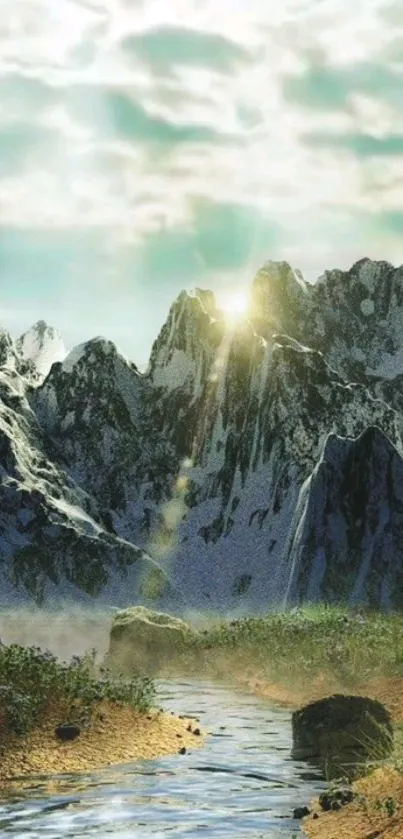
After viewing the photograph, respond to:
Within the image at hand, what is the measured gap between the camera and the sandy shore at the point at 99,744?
22938 millimetres

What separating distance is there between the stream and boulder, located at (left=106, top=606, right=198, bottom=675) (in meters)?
24.7

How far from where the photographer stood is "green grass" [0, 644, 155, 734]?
24594 mm

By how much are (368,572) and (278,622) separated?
116ft

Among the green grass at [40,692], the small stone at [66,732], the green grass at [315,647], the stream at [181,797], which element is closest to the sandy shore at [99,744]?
the small stone at [66,732]

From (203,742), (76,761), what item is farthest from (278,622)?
(76,761)

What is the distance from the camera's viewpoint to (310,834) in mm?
17094

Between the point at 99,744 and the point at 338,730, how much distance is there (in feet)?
17.3

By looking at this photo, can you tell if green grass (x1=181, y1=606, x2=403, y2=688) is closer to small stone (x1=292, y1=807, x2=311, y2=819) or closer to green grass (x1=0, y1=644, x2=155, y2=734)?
green grass (x1=0, y1=644, x2=155, y2=734)

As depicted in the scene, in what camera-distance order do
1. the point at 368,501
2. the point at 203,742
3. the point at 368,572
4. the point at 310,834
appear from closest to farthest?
the point at 310,834 → the point at 203,742 → the point at 368,572 → the point at 368,501

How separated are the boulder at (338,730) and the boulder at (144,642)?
2705 cm

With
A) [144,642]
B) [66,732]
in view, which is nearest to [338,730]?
[66,732]

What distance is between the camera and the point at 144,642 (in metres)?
54.7

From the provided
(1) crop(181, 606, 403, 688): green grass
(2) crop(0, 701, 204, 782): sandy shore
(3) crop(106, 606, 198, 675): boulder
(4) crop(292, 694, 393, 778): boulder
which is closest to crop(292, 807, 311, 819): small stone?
(4) crop(292, 694, 393, 778): boulder

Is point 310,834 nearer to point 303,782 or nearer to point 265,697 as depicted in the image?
point 303,782
